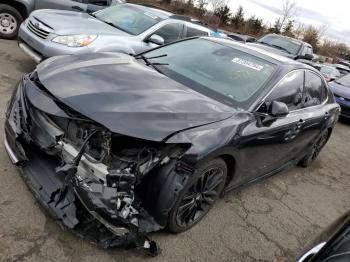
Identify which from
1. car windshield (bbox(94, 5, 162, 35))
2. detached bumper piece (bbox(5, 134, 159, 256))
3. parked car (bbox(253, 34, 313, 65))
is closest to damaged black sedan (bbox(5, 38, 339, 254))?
detached bumper piece (bbox(5, 134, 159, 256))

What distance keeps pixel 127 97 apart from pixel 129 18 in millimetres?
4740

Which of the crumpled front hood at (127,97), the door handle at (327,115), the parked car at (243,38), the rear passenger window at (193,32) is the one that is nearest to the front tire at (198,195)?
the crumpled front hood at (127,97)

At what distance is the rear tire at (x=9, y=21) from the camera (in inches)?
320

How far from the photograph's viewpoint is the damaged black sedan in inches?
105

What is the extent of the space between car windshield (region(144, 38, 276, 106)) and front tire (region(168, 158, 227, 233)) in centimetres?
74

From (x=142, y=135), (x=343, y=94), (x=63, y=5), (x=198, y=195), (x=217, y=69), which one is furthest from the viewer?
(x=343, y=94)

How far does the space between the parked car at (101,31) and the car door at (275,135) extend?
3197 millimetres

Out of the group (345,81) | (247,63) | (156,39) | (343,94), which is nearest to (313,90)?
(247,63)

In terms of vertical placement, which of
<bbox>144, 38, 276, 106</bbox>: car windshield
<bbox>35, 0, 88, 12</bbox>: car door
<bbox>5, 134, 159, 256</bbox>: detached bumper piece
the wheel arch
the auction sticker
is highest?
the auction sticker

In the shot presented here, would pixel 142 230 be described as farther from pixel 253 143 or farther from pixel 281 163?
pixel 281 163

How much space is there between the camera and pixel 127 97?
2.97 m

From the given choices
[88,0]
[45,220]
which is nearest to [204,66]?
[45,220]

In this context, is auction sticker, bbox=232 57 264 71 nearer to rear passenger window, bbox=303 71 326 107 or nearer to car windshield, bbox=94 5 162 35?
rear passenger window, bbox=303 71 326 107

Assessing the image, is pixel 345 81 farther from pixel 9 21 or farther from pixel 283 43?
pixel 9 21
